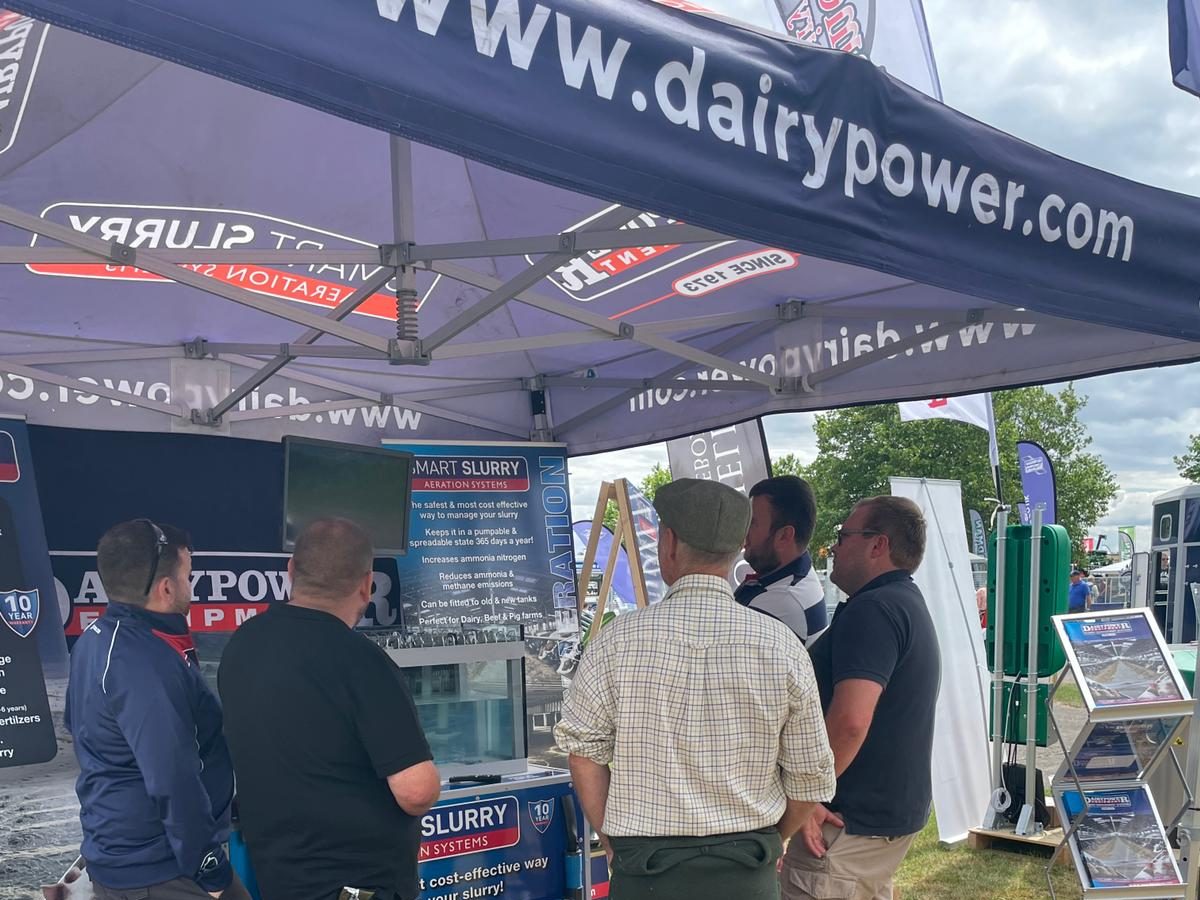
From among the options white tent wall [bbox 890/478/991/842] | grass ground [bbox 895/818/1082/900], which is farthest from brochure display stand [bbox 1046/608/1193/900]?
white tent wall [bbox 890/478/991/842]

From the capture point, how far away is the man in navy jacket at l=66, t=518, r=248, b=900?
2396mm

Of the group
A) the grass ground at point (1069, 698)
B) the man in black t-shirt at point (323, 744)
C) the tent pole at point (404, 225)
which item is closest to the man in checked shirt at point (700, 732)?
the man in black t-shirt at point (323, 744)

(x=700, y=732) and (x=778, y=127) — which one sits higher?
(x=778, y=127)

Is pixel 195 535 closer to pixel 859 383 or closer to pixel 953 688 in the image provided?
pixel 859 383

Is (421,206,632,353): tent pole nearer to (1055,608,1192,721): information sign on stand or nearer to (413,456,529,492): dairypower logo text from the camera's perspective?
(413,456,529,492): dairypower logo text

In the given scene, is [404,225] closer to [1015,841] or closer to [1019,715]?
[1019,715]

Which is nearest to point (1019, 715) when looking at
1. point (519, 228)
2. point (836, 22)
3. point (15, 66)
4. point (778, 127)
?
point (519, 228)

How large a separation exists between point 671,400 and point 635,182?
11.6 feet

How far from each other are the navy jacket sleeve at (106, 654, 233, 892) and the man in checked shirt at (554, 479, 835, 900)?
3.13ft

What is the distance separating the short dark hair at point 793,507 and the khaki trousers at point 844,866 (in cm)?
77

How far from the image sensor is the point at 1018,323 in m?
3.87

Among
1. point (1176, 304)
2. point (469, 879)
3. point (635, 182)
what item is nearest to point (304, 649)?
point (635, 182)

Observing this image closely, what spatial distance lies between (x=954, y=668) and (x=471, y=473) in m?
3.09

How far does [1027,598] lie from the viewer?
5.88 meters
